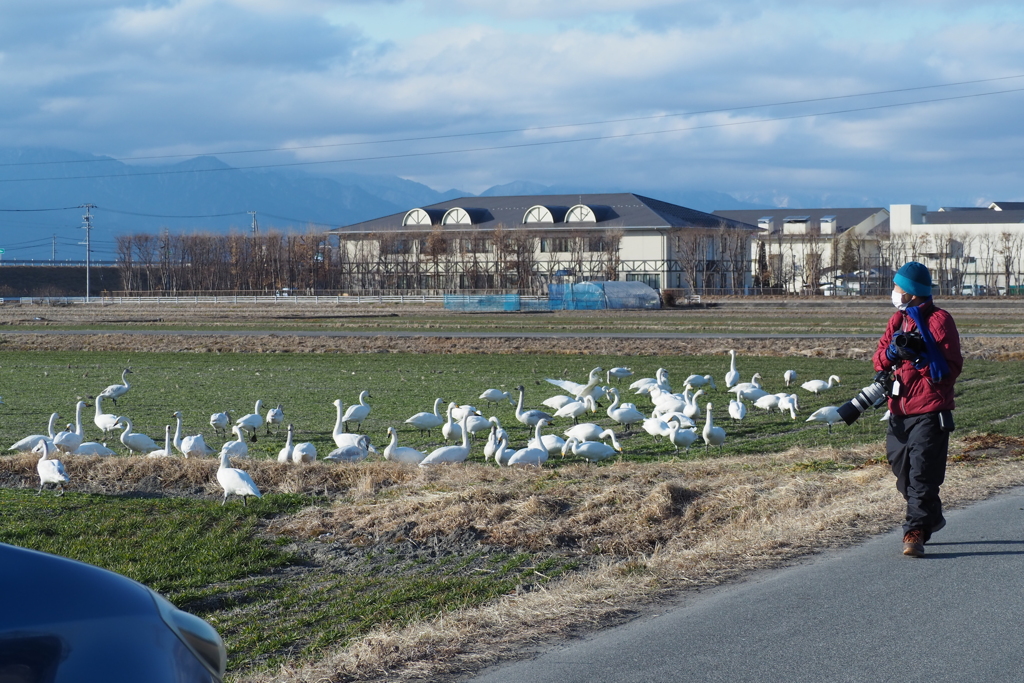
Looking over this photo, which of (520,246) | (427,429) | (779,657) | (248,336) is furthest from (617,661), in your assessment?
(520,246)

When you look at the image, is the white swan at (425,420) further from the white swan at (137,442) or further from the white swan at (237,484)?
the white swan at (237,484)

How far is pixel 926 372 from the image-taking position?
674 cm

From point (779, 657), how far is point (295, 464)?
7340 mm

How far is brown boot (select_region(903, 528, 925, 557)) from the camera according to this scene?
22.0 ft

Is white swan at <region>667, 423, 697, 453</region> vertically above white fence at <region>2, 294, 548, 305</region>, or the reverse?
white fence at <region>2, 294, 548, 305</region>

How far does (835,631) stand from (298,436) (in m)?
11.4

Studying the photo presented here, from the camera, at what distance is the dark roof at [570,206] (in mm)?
92312

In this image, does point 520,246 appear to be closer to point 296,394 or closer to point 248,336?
point 248,336

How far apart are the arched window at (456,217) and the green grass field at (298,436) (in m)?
65.0

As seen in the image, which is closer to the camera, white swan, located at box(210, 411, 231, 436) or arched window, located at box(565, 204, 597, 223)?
white swan, located at box(210, 411, 231, 436)

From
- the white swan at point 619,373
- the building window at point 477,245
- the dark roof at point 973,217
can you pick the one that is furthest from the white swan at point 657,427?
the dark roof at point 973,217

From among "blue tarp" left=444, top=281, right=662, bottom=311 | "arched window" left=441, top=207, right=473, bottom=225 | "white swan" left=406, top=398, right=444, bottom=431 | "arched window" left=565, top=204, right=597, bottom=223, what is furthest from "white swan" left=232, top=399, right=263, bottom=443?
"arched window" left=441, top=207, right=473, bottom=225

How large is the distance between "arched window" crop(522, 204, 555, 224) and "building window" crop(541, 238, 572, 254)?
2.76 m

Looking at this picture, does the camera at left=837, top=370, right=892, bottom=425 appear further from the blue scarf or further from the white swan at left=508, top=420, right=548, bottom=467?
the white swan at left=508, top=420, right=548, bottom=467
